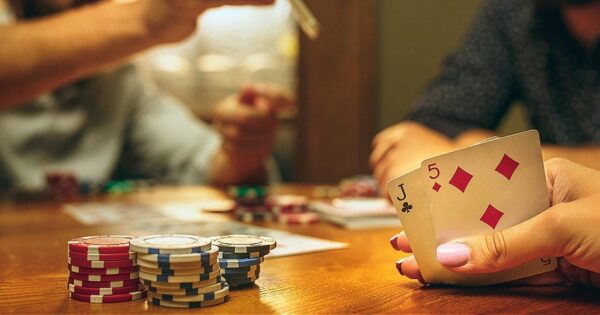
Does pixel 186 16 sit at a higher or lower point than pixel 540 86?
higher

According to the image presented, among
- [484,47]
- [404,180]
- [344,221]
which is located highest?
[484,47]

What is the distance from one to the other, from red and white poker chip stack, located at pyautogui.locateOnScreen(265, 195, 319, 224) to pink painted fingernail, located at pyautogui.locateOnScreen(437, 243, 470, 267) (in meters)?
0.73

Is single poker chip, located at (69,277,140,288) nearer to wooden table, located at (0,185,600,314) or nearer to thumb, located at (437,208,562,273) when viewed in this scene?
wooden table, located at (0,185,600,314)

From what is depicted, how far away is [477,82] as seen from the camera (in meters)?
1.91

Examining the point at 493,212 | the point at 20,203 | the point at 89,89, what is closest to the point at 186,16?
the point at 20,203

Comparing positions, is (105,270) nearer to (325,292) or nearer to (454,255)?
(325,292)

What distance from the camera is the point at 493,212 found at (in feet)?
2.57

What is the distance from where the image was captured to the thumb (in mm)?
739

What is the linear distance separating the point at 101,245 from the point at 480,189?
0.46 metres

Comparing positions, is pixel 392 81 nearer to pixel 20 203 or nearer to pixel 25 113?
pixel 25 113

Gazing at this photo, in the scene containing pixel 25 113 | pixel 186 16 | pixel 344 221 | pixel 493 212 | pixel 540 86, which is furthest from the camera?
pixel 25 113

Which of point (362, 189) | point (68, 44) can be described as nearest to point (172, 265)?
point (68, 44)

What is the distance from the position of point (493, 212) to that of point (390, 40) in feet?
11.0

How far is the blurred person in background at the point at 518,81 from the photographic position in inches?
67.8
